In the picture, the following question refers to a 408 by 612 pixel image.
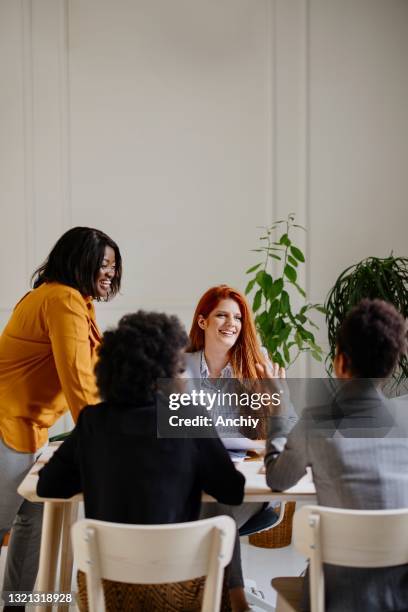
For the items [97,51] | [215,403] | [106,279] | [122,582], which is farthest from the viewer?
[97,51]

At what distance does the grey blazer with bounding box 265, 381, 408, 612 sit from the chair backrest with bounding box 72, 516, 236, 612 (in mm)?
282

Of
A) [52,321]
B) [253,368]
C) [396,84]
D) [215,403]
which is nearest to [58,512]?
[52,321]

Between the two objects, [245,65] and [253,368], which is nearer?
[253,368]

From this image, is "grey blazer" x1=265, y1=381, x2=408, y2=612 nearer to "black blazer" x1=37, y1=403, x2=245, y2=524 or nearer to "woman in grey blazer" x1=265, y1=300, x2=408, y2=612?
"woman in grey blazer" x1=265, y1=300, x2=408, y2=612

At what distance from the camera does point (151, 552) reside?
4.80 feet

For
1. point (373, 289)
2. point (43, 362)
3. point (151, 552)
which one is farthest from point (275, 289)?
point (151, 552)

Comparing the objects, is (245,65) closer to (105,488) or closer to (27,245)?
(27,245)

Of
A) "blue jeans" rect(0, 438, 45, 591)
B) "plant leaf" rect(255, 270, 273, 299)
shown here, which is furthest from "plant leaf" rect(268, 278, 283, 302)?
"blue jeans" rect(0, 438, 45, 591)

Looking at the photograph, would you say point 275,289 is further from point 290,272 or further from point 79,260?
point 79,260

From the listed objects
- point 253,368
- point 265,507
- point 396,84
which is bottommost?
point 265,507

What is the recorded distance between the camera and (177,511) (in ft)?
5.38

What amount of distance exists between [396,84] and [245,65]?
1005 mm

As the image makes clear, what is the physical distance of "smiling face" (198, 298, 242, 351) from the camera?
2.63 meters

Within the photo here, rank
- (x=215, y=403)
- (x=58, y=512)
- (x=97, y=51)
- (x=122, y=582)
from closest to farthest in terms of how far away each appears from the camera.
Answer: (x=122, y=582) → (x=58, y=512) → (x=215, y=403) → (x=97, y=51)
